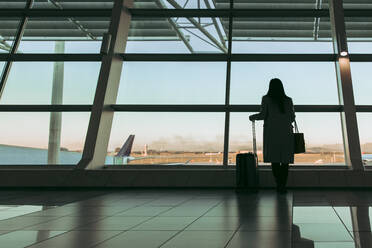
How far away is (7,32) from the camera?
8.92 meters

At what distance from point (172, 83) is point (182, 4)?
1.85 metres

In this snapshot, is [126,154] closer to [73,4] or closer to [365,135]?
[73,4]

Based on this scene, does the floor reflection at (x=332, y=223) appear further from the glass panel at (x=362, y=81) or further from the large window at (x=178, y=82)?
the glass panel at (x=362, y=81)

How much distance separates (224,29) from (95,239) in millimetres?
6327

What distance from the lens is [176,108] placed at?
7766 millimetres

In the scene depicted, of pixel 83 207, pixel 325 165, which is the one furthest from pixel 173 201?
pixel 325 165

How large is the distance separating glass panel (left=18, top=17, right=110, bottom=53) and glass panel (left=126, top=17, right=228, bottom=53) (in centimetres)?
78

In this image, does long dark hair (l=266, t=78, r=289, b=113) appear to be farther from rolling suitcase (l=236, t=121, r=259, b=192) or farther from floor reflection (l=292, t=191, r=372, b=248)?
floor reflection (l=292, t=191, r=372, b=248)

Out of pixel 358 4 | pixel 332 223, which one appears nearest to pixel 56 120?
pixel 332 223

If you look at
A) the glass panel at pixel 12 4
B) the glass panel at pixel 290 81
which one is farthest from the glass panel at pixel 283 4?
the glass panel at pixel 12 4

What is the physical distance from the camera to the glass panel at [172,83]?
7867 mm

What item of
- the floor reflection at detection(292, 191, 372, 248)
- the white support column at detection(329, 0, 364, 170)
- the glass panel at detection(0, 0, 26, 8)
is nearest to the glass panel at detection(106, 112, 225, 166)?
the white support column at detection(329, 0, 364, 170)

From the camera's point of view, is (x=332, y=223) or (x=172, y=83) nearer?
(x=332, y=223)

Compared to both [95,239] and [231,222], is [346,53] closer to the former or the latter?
[231,222]
